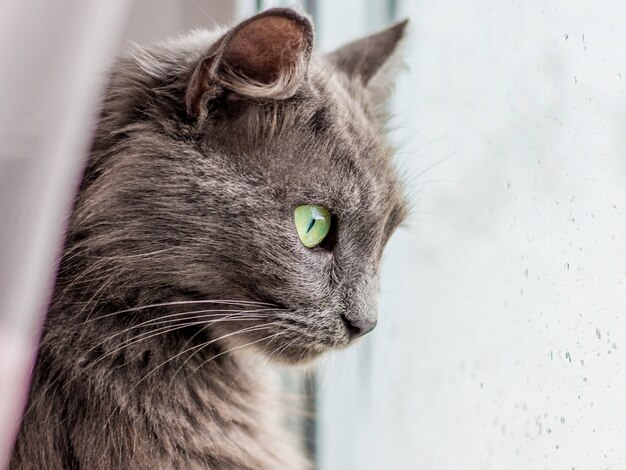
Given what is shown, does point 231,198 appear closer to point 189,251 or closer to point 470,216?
point 189,251

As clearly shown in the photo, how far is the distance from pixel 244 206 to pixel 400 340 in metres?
0.74

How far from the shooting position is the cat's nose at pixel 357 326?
1.09m

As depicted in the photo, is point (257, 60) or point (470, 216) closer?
point (257, 60)

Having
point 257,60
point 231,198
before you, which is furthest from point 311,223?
point 257,60

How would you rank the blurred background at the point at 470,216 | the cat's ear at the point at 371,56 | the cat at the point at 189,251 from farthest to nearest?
the cat's ear at the point at 371,56 < the cat at the point at 189,251 < the blurred background at the point at 470,216

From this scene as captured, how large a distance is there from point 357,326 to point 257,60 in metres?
0.42

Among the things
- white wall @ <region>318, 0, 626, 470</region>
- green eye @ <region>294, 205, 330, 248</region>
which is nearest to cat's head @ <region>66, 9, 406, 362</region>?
green eye @ <region>294, 205, 330, 248</region>

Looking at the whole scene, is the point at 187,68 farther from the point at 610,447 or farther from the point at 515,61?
the point at 610,447

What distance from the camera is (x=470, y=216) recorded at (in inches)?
53.4

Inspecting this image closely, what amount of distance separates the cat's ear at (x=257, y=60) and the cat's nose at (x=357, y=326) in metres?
Result: 0.35

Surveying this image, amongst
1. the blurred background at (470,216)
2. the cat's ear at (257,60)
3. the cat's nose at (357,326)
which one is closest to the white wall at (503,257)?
the blurred background at (470,216)

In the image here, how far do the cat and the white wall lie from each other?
0.26m

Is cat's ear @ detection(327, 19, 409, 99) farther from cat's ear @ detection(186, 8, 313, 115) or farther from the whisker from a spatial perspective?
the whisker

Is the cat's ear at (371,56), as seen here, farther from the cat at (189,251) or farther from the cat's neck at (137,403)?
the cat's neck at (137,403)
